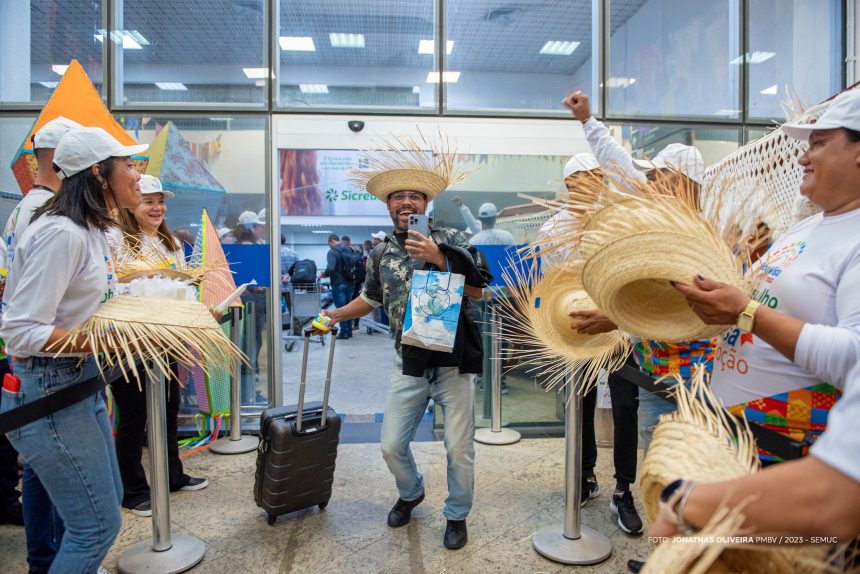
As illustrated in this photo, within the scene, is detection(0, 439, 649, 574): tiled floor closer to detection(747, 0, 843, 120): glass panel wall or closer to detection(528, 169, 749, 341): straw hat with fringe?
detection(528, 169, 749, 341): straw hat with fringe

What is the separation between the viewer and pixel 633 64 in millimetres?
4609

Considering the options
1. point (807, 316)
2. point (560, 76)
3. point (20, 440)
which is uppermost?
point (560, 76)

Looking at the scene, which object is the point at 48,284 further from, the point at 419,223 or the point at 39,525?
the point at 419,223

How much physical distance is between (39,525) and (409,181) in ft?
6.55

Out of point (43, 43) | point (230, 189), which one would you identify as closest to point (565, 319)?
point (230, 189)

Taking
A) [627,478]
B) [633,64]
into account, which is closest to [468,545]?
[627,478]

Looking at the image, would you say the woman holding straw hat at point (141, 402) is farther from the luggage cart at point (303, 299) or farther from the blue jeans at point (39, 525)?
the luggage cart at point (303, 299)

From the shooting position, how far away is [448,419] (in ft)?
8.06

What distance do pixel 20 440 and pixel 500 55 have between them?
4281mm

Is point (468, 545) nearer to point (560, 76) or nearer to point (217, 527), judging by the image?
point (217, 527)

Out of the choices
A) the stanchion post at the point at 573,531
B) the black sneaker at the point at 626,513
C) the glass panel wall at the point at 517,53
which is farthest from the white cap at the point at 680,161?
the glass panel wall at the point at 517,53

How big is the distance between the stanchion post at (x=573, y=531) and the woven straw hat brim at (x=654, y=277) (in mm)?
975

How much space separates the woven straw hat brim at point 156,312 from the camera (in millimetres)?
1644

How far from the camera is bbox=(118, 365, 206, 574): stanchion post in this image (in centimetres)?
224
